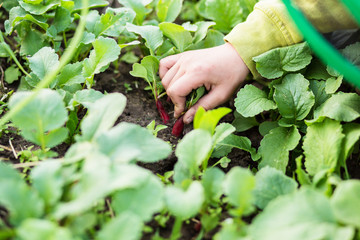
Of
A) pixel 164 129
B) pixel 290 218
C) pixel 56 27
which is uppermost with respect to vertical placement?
pixel 56 27

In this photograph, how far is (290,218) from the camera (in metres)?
0.72

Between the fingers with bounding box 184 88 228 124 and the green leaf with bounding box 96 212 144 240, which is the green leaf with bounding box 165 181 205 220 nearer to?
the green leaf with bounding box 96 212 144 240

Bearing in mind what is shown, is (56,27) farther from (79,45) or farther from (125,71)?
(125,71)

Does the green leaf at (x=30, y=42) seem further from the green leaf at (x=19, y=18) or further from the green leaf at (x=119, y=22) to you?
the green leaf at (x=119, y=22)

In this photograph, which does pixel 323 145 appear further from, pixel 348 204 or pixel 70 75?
pixel 70 75

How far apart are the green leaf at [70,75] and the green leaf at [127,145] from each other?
427 mm

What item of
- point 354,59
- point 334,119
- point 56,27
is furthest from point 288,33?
point 56,27

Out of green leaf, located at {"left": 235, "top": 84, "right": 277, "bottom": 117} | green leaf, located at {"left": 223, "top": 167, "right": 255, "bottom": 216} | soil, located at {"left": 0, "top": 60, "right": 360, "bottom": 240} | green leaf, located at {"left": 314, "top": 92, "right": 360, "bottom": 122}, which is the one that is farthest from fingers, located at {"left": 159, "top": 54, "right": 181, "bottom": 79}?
green leaf, located at {"left": 223, "top": 167, "right": 255, "bottom": 216}

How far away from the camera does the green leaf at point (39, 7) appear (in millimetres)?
1273

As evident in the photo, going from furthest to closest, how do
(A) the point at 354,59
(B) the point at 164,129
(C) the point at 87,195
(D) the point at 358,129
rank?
(B) the point at 164,129
(A) the point at 354,59
(D) the point at 358,129
(C) the point at 87,195

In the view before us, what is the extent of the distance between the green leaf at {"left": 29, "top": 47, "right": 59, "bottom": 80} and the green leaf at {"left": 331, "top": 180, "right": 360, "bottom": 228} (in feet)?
2.67

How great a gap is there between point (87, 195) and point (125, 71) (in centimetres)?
86

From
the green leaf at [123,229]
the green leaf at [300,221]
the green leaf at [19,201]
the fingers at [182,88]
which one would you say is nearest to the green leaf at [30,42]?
the fingers at [182,88]

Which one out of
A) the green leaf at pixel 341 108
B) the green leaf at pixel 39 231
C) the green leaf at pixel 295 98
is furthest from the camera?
the green leaf at pixel 295 98
